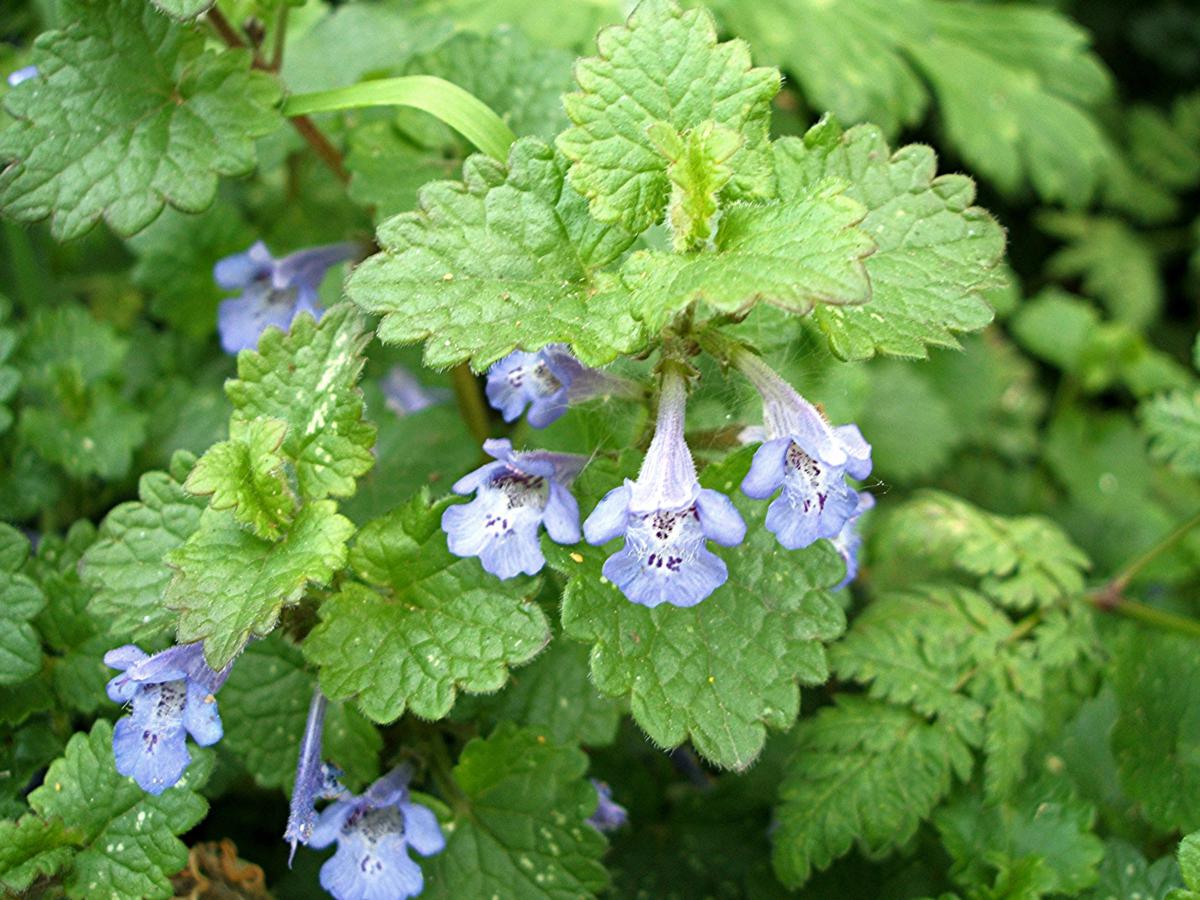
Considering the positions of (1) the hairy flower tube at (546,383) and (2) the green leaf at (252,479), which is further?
(1) the hairy flower tube at (546,383)

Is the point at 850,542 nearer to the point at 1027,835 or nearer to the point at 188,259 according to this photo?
the point at 1027,835

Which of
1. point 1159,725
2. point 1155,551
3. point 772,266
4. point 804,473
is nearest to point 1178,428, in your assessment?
point 1155,551

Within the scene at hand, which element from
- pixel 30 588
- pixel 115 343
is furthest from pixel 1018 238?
pixel 30 588

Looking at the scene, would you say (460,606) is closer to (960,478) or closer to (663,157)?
(663,157)

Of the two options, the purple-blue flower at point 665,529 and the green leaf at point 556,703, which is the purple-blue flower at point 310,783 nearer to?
the green leaf at point 556,703

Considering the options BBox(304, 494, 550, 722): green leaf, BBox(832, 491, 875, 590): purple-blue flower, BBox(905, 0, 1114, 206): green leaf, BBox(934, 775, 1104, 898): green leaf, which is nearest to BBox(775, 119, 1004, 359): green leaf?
BBox(832, 491, 875, 590): purple-blue flower

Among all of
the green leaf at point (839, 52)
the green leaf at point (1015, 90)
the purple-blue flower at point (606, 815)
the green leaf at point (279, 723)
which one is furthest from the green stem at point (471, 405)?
the green leaf at point (1015, 90)

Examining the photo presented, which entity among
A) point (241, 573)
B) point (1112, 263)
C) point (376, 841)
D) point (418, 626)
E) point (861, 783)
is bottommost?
point (1112, 263)
